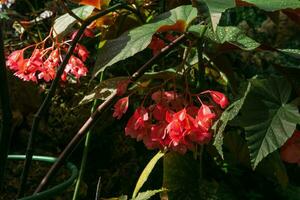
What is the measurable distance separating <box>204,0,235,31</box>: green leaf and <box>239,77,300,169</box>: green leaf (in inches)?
7.0

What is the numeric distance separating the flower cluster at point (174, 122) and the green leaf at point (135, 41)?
10 cm

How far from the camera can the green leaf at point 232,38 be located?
0.78 meters

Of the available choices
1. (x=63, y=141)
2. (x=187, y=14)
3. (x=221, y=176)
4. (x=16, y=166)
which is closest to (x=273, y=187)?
(x=221, y=176)

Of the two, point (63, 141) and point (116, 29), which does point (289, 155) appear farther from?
point (63, 141)

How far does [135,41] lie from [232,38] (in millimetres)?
139

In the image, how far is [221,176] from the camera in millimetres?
1460

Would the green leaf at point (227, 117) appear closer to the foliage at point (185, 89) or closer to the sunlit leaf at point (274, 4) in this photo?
the foliage at point (185, 89)

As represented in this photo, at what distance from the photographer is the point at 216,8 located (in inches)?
27.2

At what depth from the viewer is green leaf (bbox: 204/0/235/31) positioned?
672 millimetres

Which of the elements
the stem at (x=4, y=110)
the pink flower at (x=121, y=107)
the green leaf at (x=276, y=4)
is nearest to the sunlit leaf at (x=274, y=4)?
the green leaf at (x=276, y=4)

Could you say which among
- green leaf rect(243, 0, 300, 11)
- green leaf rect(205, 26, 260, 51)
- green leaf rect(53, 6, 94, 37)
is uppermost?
green leaf rect(243, 0, 300, 11)

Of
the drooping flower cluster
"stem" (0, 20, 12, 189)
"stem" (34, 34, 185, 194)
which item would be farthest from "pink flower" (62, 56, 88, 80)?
"stem" (0, 20, 12, 189)

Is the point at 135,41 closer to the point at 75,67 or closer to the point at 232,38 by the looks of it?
the point at 232,38

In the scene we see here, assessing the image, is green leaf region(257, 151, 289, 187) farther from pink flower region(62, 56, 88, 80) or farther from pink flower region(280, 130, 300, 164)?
pink flower region(62, 56, 88, 80)
